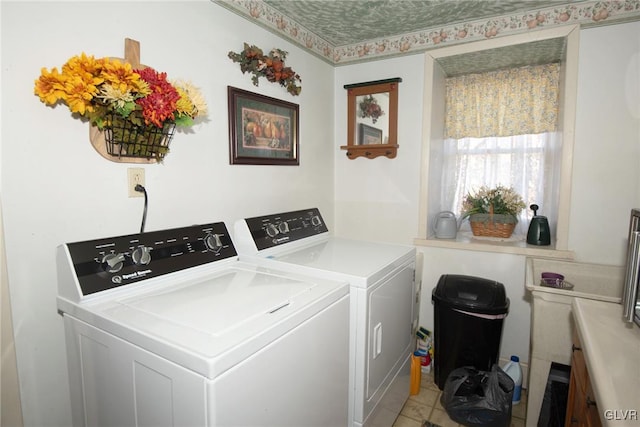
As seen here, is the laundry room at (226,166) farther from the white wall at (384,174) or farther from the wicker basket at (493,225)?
Result: the wicker basket at (493,225)

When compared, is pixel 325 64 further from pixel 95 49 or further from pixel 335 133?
pixel 95 49

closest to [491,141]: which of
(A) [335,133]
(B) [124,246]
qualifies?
(A) [335,133]

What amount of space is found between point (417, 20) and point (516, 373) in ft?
7.88

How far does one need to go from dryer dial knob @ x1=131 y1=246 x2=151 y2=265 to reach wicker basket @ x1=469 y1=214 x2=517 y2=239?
86.3 inches

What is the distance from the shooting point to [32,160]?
47.8 inches

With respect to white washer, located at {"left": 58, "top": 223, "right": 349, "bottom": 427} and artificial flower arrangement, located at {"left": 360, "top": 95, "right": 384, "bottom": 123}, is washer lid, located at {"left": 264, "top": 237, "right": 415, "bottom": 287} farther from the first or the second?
artificial flower arrangement, located at {"left": 360, "top": 95, "right": 384, "bottom": 123}

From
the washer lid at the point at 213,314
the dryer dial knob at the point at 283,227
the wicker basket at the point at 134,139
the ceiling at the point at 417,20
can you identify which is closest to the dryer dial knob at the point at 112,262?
the washer lid at the point at 213,314

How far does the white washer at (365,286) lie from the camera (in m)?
1.57

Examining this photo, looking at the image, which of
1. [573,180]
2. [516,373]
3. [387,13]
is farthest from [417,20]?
[516,373]

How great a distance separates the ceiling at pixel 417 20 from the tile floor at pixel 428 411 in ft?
7.52

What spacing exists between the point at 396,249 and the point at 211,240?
1.07 metres

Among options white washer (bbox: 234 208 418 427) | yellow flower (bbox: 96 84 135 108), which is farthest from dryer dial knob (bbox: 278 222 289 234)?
yellow flower (bbox: 96 84 135 108)

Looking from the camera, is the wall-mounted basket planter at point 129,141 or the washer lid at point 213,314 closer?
the washer lid at point 213,314

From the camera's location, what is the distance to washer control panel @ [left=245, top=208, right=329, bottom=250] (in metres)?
1.91
